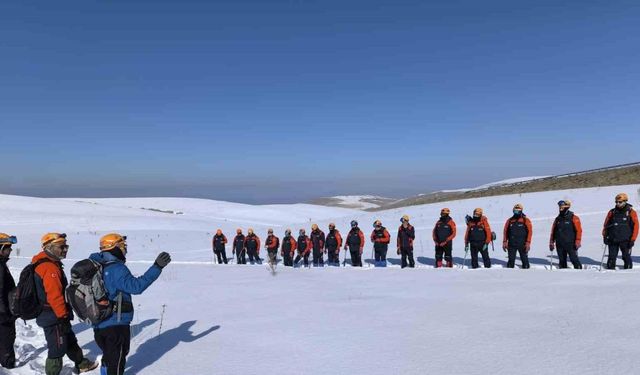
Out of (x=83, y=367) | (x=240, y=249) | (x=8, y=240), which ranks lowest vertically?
(x=83, y=367)

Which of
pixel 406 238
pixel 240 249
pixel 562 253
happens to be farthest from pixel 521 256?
pixel 240 249

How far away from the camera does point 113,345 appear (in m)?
4.50

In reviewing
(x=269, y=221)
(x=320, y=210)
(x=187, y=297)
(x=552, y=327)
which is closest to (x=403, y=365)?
(x=552, y=327)

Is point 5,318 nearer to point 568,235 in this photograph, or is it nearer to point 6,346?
point 6,346

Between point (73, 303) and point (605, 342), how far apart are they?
19.1 feet

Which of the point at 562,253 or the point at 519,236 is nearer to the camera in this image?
the point at 562,253

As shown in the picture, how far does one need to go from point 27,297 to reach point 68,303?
0.45 m

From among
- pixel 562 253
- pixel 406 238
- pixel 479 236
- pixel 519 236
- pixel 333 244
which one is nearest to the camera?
pixel 562 253

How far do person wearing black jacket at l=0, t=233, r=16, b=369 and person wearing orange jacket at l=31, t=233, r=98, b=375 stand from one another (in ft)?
3.04

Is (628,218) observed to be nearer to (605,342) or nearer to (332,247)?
(605,342)

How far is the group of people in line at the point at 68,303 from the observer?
14.5 ft

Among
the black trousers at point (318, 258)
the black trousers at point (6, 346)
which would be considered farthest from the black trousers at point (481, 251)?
the black trousers at point (6, 346)

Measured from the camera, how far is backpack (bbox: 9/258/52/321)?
4980mm

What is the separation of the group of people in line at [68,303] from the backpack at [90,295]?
5 cm
